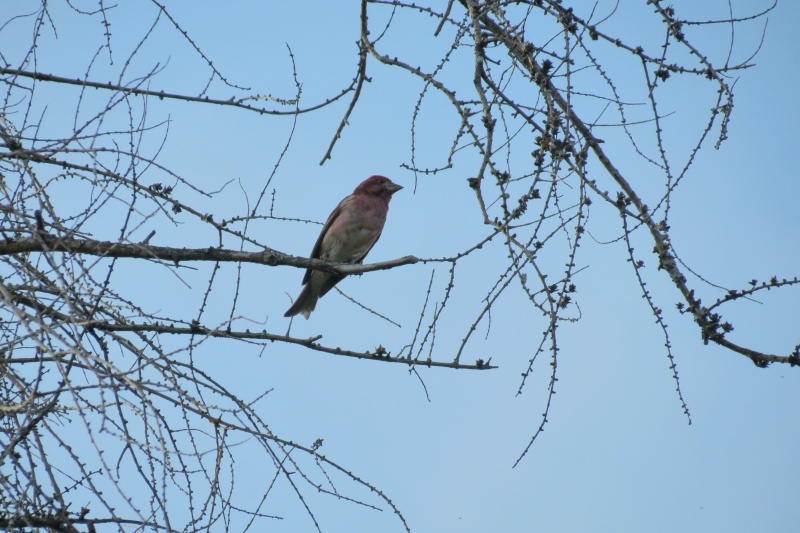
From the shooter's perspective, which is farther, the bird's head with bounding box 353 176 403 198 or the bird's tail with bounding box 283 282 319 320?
the bird's head with bounding box 353 176 403 198

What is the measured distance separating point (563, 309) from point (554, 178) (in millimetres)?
432

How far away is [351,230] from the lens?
721cm

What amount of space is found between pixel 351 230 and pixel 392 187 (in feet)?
1.95

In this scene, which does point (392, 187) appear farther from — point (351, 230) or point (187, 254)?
point (187, 254)

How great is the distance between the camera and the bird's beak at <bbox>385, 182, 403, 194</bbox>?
7.51 m

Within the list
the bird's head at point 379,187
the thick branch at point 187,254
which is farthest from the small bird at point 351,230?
the thick branch at point 187,254

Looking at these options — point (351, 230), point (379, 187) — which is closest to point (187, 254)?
point (351, 230)

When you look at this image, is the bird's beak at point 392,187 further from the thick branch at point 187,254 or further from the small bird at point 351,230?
the thick branch at point 187,254

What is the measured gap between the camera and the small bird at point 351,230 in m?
7.03

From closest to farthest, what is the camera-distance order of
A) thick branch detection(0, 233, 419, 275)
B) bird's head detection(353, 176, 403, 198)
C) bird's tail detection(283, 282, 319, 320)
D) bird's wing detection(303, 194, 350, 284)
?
thick branch detection(0, 233, 419, 275), bird's tail detection(283, 282, 319, 320), bird's wing detection(303, 194, 350, 284), bird's head detection(353, 176, 403, 198)

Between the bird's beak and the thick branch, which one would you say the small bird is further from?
the thick branch

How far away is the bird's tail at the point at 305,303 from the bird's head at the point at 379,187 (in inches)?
42.4

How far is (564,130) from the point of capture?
9.53ft

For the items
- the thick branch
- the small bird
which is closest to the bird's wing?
the small bird
